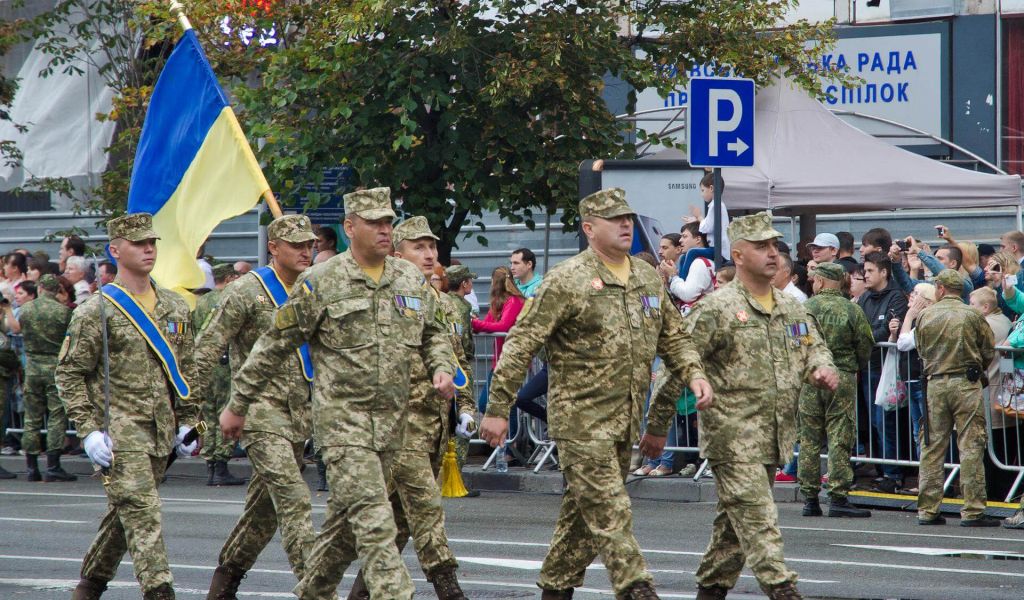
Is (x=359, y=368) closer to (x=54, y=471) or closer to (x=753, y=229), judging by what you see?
(x=753, y=229)

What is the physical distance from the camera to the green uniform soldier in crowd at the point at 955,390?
1264 centimetres

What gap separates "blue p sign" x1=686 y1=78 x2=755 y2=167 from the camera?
12.9 m

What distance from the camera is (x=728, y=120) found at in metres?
13.0

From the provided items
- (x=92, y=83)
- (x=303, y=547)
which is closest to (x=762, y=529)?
(x=303, y=547)

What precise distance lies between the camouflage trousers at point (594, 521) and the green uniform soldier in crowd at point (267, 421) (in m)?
1.39

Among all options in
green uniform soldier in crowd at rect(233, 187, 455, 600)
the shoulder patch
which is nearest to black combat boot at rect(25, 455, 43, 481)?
green uniform soldier in crowd at rect(233, 187, 455, 600)

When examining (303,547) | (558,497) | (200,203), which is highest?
(200,203)

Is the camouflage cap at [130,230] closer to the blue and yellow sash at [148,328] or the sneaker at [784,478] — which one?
the blue and yellow sash at [148,328]

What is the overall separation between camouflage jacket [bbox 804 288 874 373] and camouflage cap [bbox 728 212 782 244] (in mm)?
4593

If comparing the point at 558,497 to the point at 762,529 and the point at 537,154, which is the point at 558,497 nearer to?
the point at 537,154

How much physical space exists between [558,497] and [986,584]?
5.81m

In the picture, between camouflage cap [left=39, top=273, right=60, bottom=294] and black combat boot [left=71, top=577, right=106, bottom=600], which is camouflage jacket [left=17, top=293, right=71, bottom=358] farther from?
black combat boot [left=71, top=577, right=106, bottom=600]

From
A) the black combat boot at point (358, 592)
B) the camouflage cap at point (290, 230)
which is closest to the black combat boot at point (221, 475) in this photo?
the camouflage cap at point (290, 230)

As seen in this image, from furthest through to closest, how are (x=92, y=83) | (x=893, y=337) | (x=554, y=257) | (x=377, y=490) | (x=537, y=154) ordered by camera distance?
(x=92, y=83)
(x=554, y=257)
(x=537, y=154)
(x=893, y=337)
(x=377, y=490)
